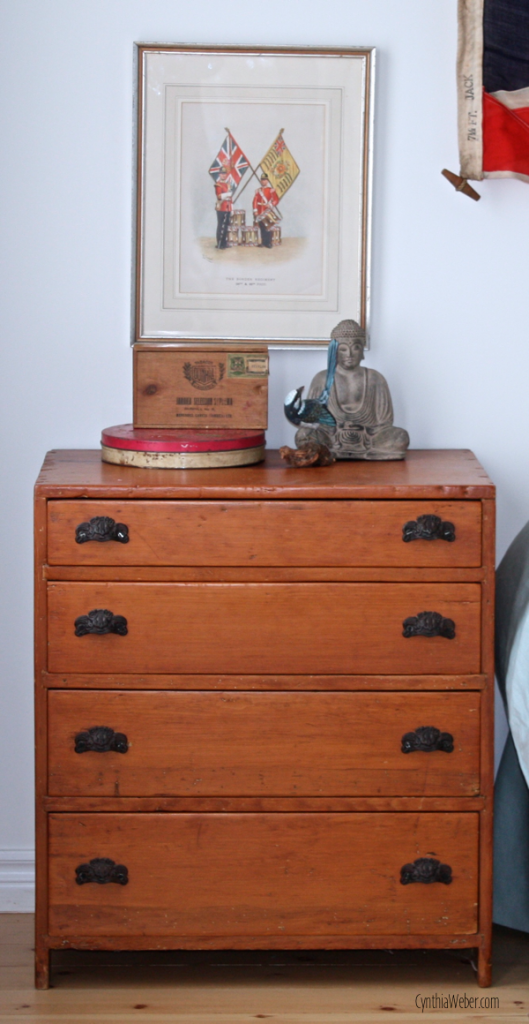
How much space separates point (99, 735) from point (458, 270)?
1315 mm

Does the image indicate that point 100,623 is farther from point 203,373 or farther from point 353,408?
point 353,408

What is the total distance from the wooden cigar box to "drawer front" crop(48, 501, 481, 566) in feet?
0.94

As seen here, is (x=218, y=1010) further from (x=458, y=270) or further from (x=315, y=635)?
(x=458, y=270)

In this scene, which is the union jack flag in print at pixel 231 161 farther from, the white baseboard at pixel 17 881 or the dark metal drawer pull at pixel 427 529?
the white baseboard at pixel 17 881

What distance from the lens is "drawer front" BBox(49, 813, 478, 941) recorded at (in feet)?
6.48

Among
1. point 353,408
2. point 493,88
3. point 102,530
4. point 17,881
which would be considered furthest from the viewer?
point 17,881

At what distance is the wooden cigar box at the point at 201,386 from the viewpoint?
2086 millimetres

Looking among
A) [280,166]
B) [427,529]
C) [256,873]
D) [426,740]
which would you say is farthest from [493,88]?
[256,873]

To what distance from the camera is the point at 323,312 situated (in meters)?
2.34

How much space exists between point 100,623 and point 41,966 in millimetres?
727

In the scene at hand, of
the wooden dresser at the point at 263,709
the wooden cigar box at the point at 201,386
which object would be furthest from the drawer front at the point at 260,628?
the wooden cigar box at the point at 201,386

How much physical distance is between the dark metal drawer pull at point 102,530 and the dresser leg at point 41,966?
32.6 inches

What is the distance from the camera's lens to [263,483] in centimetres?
191

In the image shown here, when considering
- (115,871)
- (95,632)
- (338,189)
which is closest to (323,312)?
(338,189)
